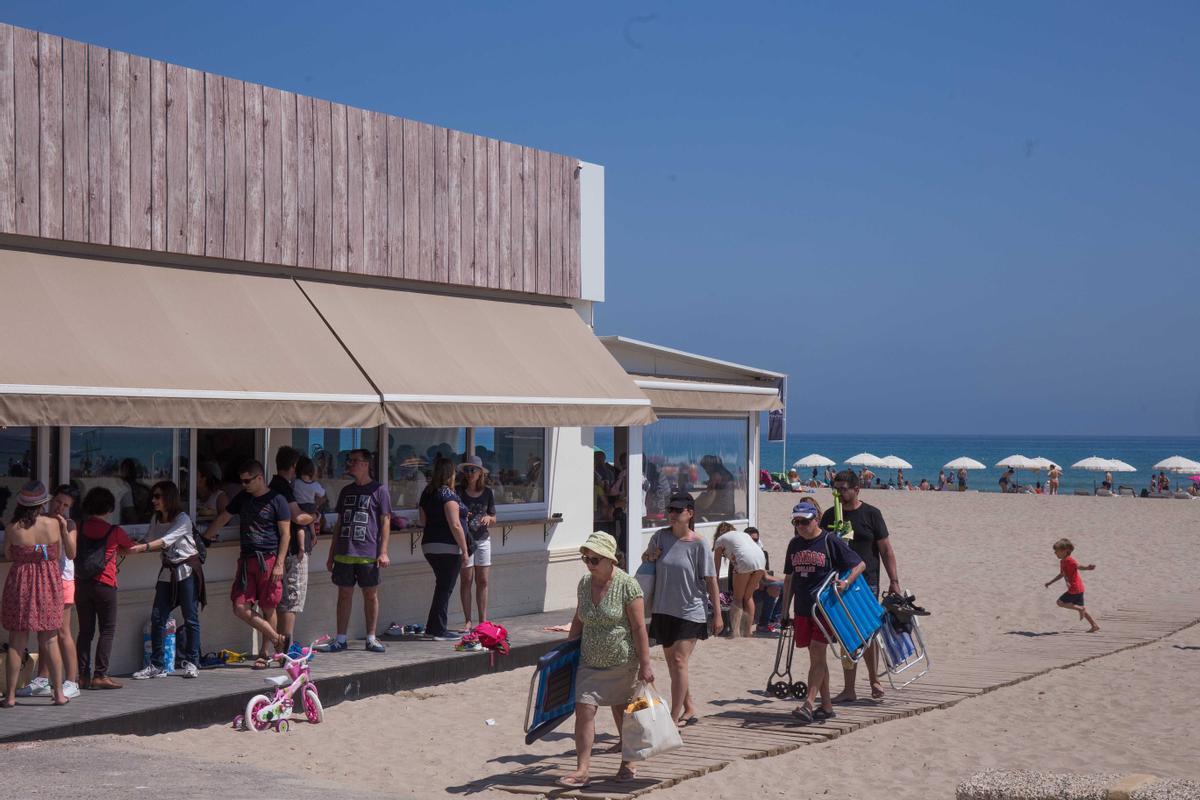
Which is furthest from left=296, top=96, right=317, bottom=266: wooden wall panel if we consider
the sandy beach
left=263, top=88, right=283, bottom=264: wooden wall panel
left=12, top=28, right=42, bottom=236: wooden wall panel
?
the sandy beach

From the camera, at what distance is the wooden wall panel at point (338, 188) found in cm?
1145

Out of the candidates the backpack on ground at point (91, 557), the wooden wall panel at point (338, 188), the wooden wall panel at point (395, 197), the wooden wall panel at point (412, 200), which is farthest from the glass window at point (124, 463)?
the wooden wall panel at point (412, 200)

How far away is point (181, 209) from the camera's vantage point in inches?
404

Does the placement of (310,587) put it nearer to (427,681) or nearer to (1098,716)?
(427,681)

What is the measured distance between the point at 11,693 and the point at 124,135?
4143 mm

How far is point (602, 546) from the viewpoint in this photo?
7352mm

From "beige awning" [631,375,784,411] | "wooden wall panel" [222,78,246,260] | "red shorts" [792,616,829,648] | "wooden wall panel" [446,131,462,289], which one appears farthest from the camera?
"beige awning" [631,375,784,411]

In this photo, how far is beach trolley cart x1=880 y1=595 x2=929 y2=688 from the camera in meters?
10.2

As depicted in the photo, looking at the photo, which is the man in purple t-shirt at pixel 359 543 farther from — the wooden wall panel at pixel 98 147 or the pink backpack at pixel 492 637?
the wooden wall panel at pixel 98 147

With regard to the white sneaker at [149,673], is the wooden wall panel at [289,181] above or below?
above

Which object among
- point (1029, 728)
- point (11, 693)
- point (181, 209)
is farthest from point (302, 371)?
point (1029, 728)

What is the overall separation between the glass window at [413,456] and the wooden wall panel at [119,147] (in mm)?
3163

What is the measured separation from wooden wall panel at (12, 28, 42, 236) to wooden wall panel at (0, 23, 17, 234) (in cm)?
3

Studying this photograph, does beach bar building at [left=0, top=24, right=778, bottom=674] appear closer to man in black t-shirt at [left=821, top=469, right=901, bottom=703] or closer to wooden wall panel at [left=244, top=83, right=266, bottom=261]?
wooden wall panel at [left=244, top=83, right=266, bottom=261]
